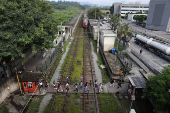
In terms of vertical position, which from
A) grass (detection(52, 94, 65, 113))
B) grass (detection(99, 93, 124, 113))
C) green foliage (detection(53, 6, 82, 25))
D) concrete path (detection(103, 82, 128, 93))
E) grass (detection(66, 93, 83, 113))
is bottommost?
concrete path (detection(103, 82, 128, 93))

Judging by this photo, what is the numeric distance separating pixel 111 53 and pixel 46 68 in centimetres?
1386

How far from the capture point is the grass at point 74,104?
12281 millimetres

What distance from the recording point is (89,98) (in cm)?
1416

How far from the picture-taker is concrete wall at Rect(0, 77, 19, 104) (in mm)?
13460

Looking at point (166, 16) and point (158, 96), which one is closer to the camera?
point (158, 96)

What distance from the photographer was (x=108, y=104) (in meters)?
13.3

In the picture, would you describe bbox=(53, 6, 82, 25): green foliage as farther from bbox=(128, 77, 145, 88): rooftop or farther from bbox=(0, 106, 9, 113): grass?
bbox=(128, 77, 145, 88): rooftop

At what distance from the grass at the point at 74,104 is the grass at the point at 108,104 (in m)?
2.26

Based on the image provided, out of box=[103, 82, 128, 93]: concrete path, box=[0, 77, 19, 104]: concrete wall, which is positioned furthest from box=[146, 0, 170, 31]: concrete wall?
box=[0, 77, 19, 104]: concrete wall

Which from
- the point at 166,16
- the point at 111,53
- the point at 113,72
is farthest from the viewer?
the point at 166,16

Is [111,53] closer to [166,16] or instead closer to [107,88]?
[107,88]

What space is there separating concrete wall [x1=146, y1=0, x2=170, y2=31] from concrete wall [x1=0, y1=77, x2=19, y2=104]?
54849 millimetres

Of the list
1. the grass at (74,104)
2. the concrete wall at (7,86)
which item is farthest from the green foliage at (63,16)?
the grass at (74,104)

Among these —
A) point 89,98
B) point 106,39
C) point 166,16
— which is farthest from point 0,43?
point 166,16
